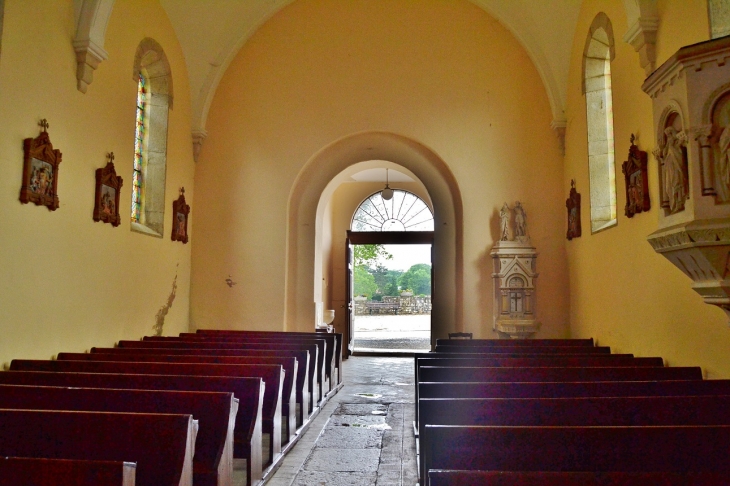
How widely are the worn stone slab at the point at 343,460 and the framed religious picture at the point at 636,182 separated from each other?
11.9ft

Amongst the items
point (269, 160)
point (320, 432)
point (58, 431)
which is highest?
point (269, 160)

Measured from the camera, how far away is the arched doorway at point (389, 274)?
1361 centimetres

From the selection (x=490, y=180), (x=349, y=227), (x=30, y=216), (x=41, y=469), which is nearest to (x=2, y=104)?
(x=30, y=216)

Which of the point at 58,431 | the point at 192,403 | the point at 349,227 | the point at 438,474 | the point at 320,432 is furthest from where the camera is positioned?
the point at 349,227

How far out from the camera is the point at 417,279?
28.1 meters

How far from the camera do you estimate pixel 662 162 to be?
12.0ft

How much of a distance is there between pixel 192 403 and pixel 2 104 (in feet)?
11.5

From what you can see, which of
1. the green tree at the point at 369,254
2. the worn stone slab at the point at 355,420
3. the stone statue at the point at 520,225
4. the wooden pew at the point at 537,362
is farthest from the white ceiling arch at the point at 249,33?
the green tree at the point at 369,254

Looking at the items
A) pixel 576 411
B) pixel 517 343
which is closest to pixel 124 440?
pixel 576 411

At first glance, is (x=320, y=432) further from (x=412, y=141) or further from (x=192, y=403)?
(x=412, y=141)

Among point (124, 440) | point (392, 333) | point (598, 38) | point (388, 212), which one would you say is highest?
point (598, 38)

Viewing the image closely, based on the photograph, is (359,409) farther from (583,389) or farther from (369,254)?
(369,254)

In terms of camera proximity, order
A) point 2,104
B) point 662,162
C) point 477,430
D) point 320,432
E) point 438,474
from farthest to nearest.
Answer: point 320,432, point 2,104, point 662,162, point 477,430, point 438,474

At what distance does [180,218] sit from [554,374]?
6416 mm
